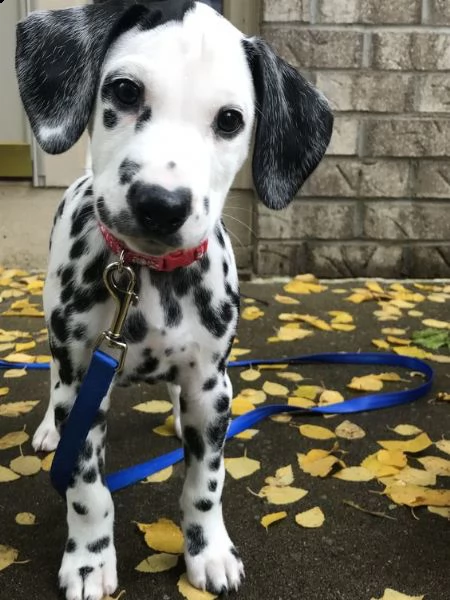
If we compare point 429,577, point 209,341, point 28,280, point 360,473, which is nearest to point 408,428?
point 360,473

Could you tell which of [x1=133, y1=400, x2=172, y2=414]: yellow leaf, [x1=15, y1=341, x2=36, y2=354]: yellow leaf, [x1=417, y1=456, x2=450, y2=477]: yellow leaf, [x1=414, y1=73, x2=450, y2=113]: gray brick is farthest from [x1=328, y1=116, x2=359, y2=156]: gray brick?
[x1=417, y1=456, x2=450, y2=477]: yellow leaf

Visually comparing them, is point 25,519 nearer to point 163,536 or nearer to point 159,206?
point 163,536

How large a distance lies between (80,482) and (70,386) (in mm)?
297

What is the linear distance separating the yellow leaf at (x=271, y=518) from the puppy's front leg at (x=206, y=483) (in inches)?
9.8

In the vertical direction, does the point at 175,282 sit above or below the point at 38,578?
above

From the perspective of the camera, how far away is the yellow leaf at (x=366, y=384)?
3814 mm

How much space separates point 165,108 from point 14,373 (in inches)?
97.3

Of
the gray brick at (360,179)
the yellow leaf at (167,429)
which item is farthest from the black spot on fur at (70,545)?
the gray brick at (360,179)

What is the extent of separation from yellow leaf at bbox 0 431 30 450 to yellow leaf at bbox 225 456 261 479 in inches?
35.9

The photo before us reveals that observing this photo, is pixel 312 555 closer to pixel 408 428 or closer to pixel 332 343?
pixel 408 428

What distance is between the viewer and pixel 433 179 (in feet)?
19.1

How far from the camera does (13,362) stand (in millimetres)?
4047

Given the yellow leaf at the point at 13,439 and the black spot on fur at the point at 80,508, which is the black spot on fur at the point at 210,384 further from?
the yellow leaf at the point at 13,439

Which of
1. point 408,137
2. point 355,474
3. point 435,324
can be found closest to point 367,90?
point 408,137
